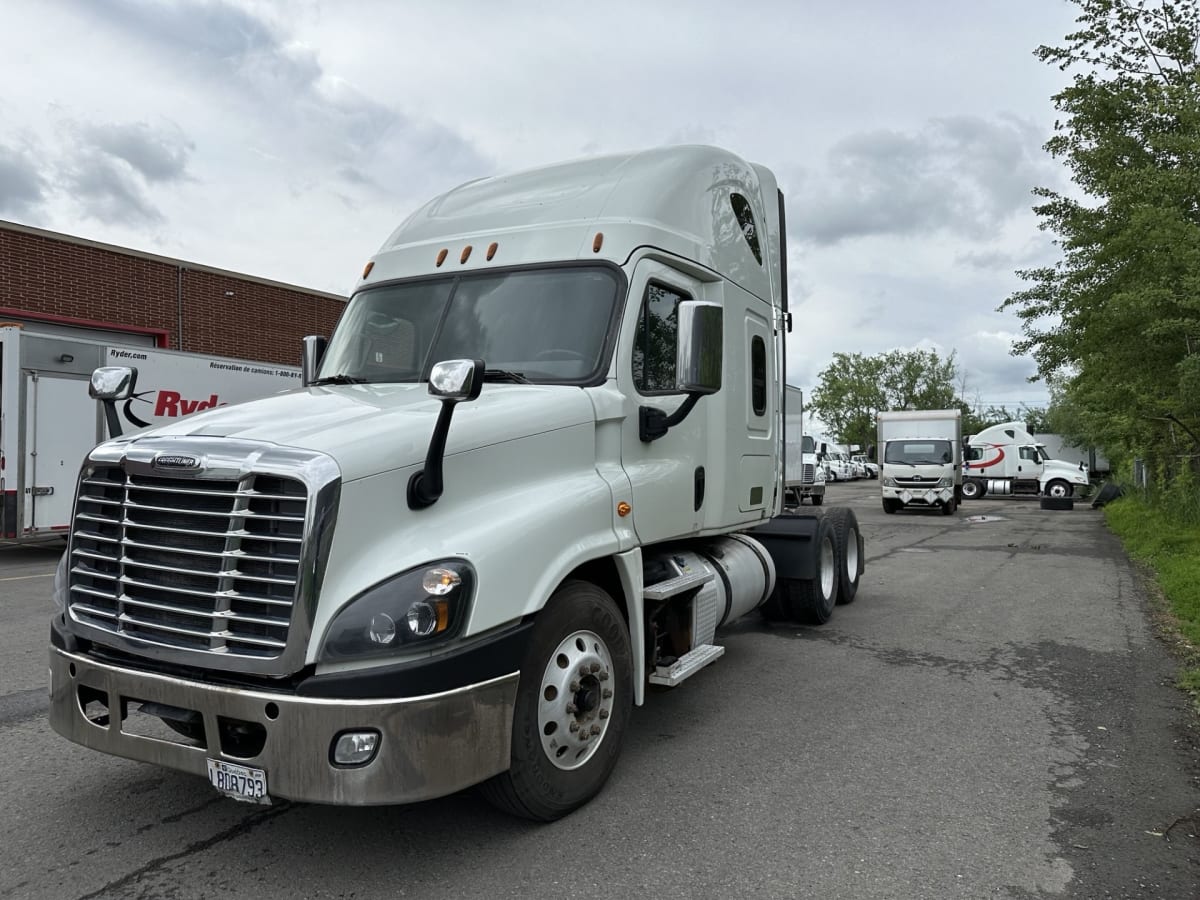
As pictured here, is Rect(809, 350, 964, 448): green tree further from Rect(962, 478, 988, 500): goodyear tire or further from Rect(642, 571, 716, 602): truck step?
Rect(642, 571, 716, 602): truck step

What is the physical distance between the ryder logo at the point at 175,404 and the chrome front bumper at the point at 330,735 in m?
11.8

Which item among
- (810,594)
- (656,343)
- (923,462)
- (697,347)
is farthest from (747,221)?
(923,462)

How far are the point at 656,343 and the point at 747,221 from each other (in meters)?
2.04

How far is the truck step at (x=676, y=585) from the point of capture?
462cm

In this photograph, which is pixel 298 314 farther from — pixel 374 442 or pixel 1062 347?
pixel 374 442

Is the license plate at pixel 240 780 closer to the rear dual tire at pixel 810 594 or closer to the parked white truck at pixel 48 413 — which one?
the rear dual tire at pixel 810 594

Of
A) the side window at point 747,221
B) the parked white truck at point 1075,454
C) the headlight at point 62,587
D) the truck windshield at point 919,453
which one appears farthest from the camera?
the parked white truck at point 1075,454

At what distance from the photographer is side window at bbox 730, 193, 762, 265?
619cm

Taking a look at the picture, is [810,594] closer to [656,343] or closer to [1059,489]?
[656,343]

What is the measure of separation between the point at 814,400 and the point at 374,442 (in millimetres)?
85088

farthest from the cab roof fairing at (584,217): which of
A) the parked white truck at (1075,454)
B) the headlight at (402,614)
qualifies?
the parked white truck at (1075,454)

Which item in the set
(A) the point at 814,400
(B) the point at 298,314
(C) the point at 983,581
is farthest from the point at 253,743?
(A) the point at 814,400

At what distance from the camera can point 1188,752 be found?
191 inches

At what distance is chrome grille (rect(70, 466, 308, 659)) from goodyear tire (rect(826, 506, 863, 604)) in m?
6.61
